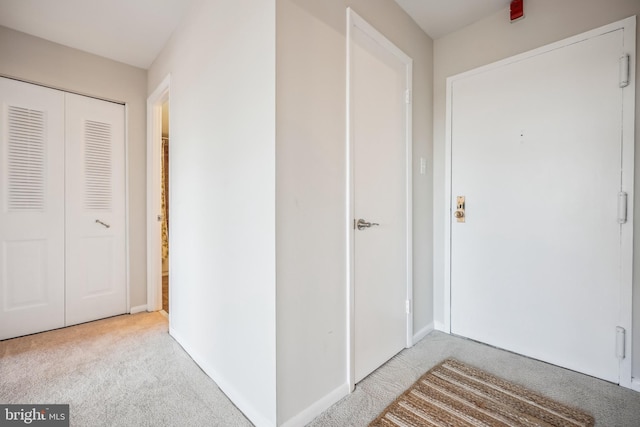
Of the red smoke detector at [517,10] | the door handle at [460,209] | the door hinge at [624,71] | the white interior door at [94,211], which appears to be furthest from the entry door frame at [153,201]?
the door hinge at [624,71]

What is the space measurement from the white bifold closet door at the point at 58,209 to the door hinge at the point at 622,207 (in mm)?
3924

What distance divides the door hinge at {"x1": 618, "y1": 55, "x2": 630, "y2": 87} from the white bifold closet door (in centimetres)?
391


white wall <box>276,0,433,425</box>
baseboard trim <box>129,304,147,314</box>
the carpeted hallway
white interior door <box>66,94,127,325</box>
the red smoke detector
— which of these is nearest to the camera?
white wall <box>276,0,433,425</box>

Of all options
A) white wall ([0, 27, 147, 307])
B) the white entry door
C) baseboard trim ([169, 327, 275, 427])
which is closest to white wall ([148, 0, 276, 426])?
baseboard trim ([169, 327, 275, 427])

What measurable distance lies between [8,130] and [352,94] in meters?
2.77

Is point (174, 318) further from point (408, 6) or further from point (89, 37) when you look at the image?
point (408, 6)

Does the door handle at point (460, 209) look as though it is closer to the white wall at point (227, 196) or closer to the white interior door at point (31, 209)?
the white wall at point (227, 196)

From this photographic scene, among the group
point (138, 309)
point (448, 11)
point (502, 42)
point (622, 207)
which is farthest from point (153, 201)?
point (622, 207)

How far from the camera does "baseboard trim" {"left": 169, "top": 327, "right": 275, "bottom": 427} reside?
1.37m

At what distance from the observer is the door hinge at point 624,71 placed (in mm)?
1619

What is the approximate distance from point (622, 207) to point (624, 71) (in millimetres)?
781

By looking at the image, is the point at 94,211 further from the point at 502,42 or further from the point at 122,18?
the point at 502,42

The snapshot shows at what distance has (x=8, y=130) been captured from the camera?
2273mm

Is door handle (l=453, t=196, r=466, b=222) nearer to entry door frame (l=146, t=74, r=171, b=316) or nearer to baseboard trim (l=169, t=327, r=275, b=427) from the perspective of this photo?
baseboard trim (l=169, t=327, r=275, b=427)
